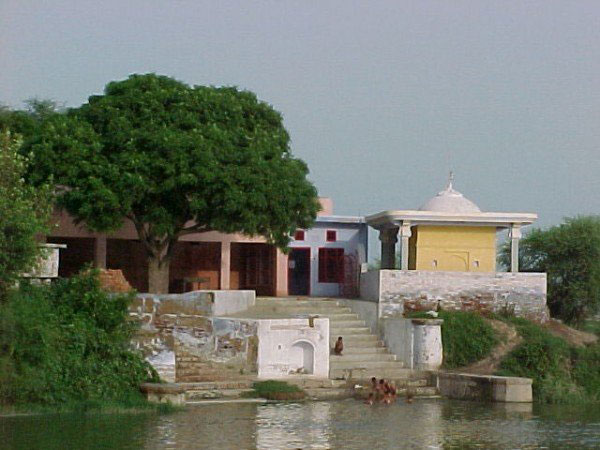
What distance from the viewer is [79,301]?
25.1 m

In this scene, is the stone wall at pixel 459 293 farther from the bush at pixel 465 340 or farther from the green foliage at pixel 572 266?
the green foliage at pixel 572 266

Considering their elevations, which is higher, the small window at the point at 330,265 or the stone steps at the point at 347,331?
the small window at the point at 330,265

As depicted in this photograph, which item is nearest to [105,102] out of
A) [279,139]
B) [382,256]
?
[279,139]

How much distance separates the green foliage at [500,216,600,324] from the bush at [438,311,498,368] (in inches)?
217

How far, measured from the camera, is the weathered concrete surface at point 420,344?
28.9m

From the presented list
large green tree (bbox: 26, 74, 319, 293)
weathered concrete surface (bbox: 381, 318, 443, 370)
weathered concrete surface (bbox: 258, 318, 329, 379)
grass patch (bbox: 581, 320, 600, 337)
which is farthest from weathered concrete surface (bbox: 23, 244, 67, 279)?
grass patch (bbox: 581, 320, 600, 337)

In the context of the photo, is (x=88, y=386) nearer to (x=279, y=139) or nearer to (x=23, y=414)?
(x=23, y=414)

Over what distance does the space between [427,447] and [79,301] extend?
9.60 meters

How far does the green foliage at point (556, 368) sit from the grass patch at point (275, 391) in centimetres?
549

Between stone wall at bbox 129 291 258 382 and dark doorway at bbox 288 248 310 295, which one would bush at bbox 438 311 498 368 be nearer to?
stone wall at bbox 129 291 258 382

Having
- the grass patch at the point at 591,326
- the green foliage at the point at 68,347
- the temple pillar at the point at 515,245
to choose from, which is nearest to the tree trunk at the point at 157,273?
the green foliage at the point at 68,347

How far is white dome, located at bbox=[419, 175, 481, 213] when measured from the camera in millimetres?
34344

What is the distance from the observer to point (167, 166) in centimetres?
2781

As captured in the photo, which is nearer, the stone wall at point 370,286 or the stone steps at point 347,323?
the stone steps at point 347,323
